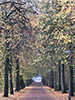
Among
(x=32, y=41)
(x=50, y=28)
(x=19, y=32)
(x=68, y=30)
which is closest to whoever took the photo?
(x=68, y=30)

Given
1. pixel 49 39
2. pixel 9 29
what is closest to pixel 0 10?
pixel 9 29

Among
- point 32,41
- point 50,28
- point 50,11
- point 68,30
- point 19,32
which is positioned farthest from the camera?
point 32,41

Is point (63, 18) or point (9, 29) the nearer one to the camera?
point (63, 18)

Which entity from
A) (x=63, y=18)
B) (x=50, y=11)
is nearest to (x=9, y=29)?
(x=50, y=11)

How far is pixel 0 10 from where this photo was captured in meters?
20.7

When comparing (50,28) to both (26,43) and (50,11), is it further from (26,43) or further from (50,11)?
(26,43)

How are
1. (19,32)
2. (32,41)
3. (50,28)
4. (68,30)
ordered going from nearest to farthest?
(68,30), (50,28), (19,32), (32,41)

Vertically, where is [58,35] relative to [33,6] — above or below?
below

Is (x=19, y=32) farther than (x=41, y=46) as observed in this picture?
No

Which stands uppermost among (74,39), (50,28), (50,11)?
(50,11)

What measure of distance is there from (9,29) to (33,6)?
3039 millimetres

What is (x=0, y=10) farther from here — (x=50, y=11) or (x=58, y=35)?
(x=58, y=35)

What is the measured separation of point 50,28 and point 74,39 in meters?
2.23

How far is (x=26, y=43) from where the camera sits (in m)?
20.9
